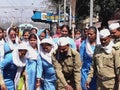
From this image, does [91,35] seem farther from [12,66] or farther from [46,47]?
[12,66]

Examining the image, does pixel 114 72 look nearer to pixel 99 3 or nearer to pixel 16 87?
pixel 16 87

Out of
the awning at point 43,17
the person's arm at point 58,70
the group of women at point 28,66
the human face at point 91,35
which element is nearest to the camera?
the person's arm at point 58,70

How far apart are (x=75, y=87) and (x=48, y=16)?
45771 millimetres

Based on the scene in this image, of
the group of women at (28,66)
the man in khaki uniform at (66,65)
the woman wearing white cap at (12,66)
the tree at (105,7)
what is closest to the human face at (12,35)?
the group of women at (28,66)

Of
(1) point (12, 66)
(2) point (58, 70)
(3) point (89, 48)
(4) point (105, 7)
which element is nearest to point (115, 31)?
(2) point (58, 70)

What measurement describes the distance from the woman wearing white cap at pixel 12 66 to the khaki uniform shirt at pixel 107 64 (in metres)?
1.30

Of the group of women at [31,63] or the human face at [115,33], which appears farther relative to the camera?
the group of women at [31,63]

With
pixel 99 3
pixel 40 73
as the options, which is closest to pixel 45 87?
pixel 40 73

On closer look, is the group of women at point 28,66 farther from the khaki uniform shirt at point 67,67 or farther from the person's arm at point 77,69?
the person's arm at point 77,69

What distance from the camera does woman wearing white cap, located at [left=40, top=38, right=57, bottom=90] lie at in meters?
8.97

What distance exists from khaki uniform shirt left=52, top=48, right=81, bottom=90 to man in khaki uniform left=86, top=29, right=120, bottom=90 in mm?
413

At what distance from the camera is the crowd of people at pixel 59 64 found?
25.8ft

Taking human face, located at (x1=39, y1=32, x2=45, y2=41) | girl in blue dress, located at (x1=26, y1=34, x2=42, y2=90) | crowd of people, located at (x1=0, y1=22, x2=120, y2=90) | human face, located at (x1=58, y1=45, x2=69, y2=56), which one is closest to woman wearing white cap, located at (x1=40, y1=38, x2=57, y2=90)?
crowd of people, located at (x1=0, y1=22, x2=120, y2=90)

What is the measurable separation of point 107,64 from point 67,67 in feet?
2.76
